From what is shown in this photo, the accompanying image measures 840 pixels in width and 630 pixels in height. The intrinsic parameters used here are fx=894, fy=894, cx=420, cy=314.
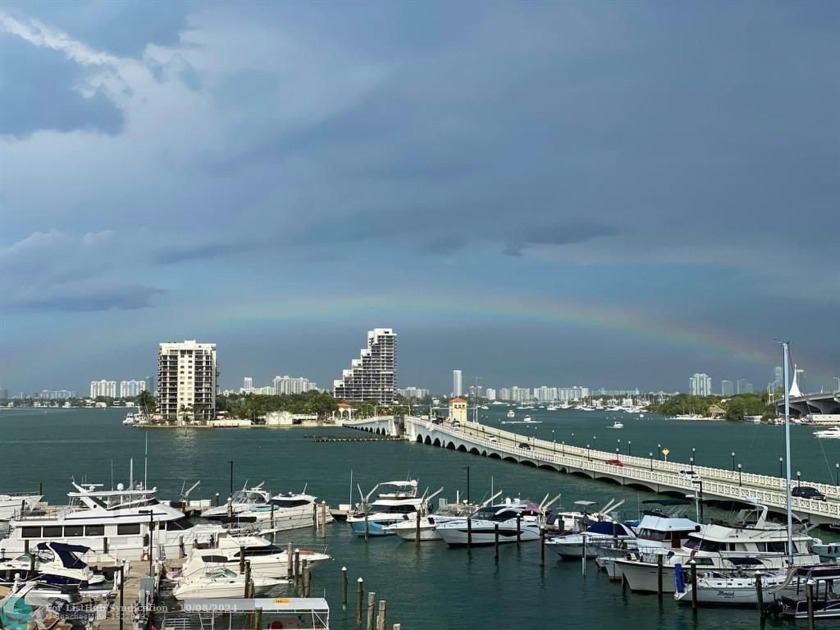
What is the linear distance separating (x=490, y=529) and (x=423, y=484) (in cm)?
3141

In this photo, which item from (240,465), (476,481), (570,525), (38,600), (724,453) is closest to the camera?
(38,600)

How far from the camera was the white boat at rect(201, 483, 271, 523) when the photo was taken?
48938 millimetres

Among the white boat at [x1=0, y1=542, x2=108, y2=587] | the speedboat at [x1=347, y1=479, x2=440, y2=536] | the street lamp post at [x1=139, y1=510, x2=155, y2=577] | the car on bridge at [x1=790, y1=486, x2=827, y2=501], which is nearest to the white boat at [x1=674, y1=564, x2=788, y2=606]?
the speedboat at [x1=347, y1=479, x2=440, y2=536]

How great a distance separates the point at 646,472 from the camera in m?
66.1

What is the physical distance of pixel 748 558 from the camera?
3284cm

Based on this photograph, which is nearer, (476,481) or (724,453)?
(476,481)

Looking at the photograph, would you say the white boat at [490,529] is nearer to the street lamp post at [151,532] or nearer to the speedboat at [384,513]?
the speedboat at [384,513]

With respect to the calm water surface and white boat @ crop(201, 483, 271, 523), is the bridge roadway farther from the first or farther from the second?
white boat @ crop(201, 483, 271, 523)

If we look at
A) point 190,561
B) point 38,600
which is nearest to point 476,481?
point 190,561

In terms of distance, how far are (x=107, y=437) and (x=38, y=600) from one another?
132101 millimetres

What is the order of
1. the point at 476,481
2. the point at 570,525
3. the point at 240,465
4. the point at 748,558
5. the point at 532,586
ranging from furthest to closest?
1. the point at 240,465
2. the point at 476,481
3. the point at 570,525
4. the point at 532,586
5. the point at 748,558

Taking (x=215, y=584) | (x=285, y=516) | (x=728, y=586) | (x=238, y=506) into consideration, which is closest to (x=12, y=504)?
(x=238, y=506)

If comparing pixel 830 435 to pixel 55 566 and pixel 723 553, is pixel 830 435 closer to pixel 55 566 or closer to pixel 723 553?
pixel 723 553

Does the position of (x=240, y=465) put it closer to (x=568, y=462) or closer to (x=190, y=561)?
(x=568, y=462)
